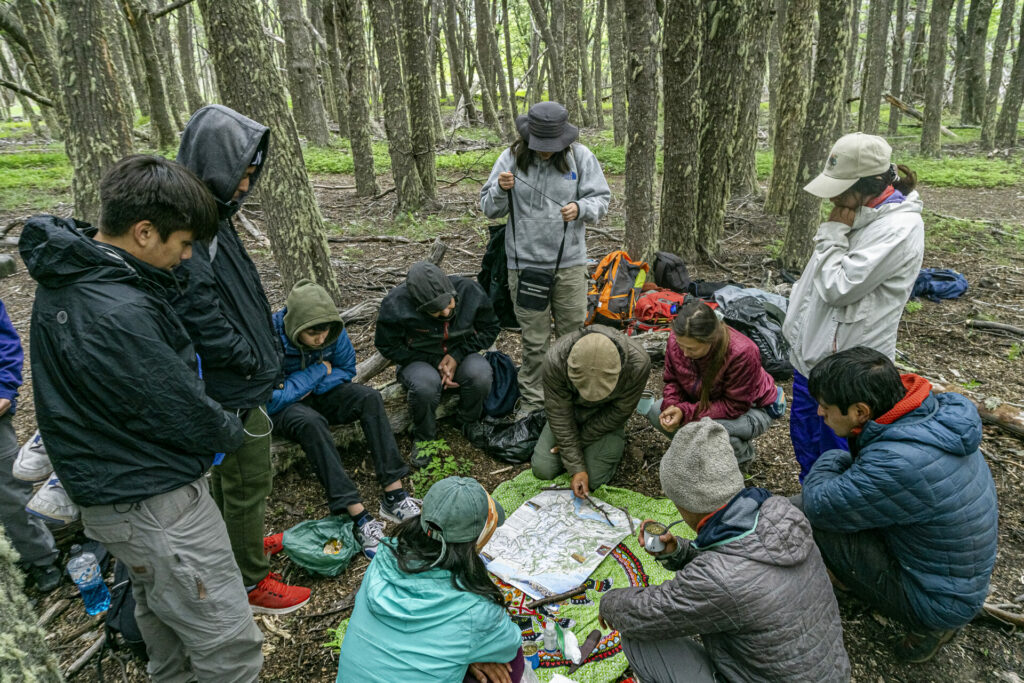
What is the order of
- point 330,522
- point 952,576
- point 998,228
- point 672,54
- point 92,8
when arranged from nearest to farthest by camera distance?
point 952,576
point 330,522
point 92,8
point 672,54
point 998,228

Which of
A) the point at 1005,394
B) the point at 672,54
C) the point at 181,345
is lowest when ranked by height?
the point at 1005,394

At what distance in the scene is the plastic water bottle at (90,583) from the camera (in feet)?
9.01

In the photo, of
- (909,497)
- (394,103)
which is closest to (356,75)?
(394,103)

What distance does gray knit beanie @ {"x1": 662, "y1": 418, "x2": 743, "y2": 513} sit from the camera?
6.40 ft

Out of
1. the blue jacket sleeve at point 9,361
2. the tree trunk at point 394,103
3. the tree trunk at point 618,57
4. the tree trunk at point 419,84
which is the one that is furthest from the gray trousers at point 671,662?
the tree trunk at point 618,57

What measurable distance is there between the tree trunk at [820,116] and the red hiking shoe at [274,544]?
232 inches

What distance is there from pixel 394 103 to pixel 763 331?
6.04 metres

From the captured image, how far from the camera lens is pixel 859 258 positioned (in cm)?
276

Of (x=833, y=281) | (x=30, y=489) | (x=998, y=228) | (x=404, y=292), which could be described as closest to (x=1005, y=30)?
(x=998, y=228)

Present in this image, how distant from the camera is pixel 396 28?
27.6 ft

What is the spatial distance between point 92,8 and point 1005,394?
780cm

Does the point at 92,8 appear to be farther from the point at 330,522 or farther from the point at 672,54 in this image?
the point at 672,54

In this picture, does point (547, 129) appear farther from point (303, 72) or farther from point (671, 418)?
point (303, 72)

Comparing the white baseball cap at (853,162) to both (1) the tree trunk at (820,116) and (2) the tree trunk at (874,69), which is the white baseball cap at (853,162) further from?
(2) the tree trunk at (874,69)
